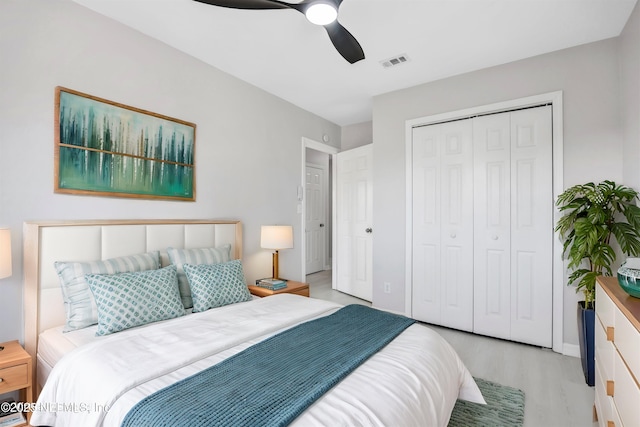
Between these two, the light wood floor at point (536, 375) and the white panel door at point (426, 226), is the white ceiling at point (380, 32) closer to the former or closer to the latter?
the white panel door at point (426, 226)

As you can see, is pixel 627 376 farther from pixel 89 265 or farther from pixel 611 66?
pixel 89 265

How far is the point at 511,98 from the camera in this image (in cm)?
291

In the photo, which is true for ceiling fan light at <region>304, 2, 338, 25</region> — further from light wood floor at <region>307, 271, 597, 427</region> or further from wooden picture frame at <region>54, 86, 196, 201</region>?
light wood floor at <region>307, 271, 597, 427</region>

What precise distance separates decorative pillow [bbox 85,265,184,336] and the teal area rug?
1.83m

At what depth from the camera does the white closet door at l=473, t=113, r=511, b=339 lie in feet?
9.63

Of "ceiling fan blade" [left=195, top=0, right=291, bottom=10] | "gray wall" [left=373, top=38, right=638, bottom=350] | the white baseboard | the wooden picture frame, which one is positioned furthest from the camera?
the white baseboard

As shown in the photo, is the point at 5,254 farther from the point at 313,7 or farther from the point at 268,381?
the point at 313,7

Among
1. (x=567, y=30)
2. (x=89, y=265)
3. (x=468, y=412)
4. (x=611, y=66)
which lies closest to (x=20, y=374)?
(x=89, y=265)

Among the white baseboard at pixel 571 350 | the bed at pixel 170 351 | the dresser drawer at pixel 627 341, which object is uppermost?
the dresser drawer at pixel 627 341

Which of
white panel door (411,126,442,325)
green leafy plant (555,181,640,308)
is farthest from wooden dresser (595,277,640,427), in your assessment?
white panel door (411,126,442,325)

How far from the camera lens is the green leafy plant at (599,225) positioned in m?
2.16

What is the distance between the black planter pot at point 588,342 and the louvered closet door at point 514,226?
0.47m

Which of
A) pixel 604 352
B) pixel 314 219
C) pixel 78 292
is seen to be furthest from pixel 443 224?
pixel 78 292

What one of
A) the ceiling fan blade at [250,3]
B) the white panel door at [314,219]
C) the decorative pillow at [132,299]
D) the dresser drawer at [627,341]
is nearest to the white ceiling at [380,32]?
the ceiling fan blade at [250,3]
